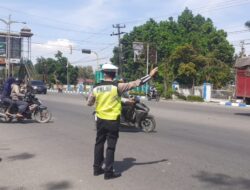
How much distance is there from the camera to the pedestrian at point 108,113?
700 cm

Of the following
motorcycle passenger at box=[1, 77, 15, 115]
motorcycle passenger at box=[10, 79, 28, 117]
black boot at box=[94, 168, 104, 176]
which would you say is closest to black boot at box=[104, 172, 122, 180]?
black boot at box=[94, 168, 104, 176]

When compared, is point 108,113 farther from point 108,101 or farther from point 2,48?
point 2,48

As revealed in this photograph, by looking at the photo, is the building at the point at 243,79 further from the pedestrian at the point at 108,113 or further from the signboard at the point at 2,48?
the signboard at the point at 2,48

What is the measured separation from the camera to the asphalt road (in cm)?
674

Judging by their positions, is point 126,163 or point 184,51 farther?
point 184,51

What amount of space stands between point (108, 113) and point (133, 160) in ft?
5.92

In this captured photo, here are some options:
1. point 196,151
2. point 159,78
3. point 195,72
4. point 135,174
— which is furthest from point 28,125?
point 159,78

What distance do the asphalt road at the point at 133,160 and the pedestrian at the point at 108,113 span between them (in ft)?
0.94

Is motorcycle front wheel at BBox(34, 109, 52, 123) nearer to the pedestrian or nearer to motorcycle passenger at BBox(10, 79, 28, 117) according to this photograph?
motorcycle passenger at BBox(10, 79, 28, 117)

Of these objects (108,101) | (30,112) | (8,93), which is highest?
(108,101)

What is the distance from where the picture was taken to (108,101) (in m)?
7.09

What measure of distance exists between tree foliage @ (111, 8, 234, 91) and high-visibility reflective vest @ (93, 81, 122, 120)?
4220 cm

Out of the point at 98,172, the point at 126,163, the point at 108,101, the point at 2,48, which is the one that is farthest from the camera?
the point at 2,48

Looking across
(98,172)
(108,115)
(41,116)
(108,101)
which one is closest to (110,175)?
(98,172)
